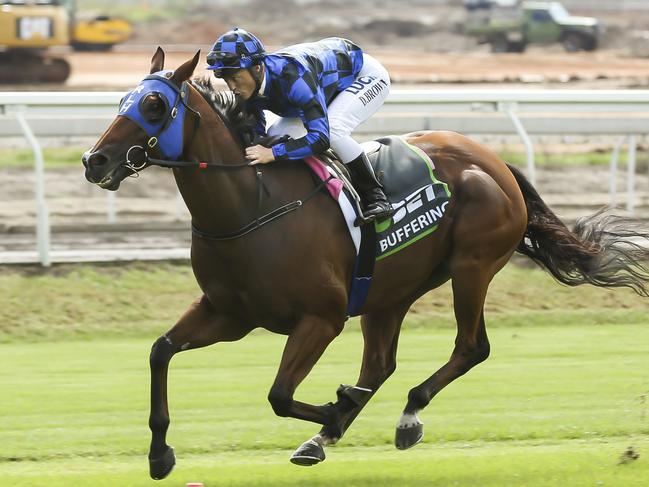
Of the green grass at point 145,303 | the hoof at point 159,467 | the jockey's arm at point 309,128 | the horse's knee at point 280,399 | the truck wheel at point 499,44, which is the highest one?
the jockey's arm at point 309,128

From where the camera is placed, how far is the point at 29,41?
23.3m

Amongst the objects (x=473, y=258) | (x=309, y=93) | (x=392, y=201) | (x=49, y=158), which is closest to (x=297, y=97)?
(x=309, y=93)

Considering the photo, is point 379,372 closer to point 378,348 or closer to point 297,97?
point 378,348

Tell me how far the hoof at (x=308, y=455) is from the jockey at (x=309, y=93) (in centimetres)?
95

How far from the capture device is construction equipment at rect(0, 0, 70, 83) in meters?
23.1

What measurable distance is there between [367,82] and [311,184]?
71 centimetres

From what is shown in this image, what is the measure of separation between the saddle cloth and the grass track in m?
0.83

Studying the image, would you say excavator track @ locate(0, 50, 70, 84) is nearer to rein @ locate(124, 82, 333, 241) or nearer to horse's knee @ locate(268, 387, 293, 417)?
rein @ locate(124, 82, 333, 241)

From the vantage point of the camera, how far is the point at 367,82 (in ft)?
18.7

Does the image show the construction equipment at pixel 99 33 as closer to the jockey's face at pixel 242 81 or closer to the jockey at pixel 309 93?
the jockey at pixel 309 93

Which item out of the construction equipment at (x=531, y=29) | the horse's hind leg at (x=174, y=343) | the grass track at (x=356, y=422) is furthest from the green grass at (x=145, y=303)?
the construction equipment at (x=531, y=29)

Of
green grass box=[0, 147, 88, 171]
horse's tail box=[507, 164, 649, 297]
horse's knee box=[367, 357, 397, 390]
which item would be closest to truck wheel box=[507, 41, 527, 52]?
green grass box=[0, 147, 88, 171]

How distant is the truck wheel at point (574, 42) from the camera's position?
105 ft

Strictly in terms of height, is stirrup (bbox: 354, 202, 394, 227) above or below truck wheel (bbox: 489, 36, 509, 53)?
above
